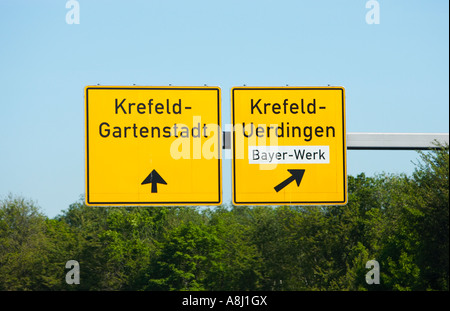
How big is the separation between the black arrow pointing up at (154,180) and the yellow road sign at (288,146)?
141 cm

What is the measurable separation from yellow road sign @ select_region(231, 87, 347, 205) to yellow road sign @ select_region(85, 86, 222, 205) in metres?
0.54

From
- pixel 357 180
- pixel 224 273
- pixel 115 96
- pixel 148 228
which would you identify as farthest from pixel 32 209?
pixel 115 96

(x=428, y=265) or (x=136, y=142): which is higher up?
(x=136, y=142)

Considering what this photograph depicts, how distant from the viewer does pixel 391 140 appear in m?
13.6

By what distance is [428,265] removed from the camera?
134ft

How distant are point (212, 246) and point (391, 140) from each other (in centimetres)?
9220

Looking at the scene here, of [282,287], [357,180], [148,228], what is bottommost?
[282,287]

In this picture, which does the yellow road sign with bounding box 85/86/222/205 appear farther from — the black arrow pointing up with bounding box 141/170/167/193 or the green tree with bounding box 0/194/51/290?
the green tree with bounding box 0/194/51/290

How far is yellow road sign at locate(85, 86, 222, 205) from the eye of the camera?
13570 millimetres

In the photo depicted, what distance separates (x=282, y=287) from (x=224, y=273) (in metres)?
12.1

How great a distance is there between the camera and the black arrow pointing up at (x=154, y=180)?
13.6 meters

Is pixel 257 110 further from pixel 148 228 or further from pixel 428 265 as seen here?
pixel 148 228

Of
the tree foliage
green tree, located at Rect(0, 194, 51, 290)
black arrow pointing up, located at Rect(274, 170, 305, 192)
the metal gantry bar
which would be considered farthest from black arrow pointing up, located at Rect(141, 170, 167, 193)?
green tree, located at Rect(0, 194, 51, 290)

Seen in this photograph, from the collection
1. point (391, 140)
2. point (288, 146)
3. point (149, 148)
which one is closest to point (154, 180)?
point (149, 148)
